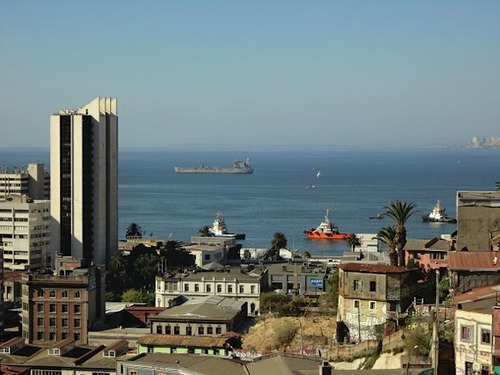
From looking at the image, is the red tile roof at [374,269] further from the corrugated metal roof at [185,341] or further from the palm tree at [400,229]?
the corrugated metal roof at [185,341]

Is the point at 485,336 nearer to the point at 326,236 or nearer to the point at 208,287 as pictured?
the point at 208,287

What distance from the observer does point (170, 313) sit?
161 feet

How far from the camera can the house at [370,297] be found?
109 ft

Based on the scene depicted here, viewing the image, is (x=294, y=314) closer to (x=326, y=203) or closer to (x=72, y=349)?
(x=72, y=349)

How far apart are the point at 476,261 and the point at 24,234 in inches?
2387

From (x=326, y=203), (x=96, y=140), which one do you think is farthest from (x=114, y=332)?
(x=326, y=203)

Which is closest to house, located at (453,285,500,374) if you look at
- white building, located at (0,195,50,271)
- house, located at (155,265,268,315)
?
house, located at (155,265,268,315)

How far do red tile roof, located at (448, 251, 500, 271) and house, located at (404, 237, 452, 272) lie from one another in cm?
790

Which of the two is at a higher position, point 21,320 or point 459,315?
point 459,315

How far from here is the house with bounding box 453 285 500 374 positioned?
23609 millimetres

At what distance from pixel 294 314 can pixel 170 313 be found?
8596 mm

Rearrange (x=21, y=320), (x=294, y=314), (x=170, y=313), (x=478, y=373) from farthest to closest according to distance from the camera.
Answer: (x=21, y=320) < (x=170, y=313) < (x=294, y=314) < (x=478, y=373)

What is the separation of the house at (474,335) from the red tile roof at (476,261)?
4179mm

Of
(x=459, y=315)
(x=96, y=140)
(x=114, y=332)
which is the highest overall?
(x=96, y=140)
